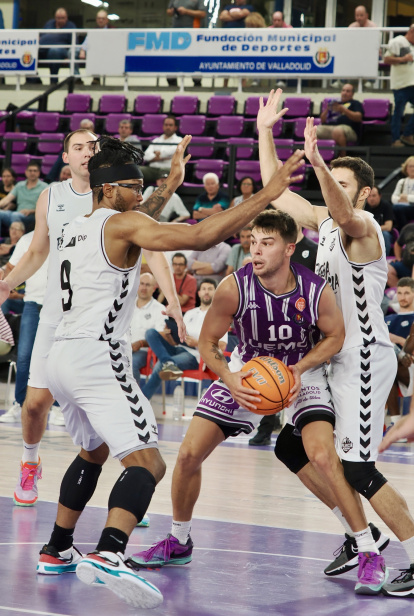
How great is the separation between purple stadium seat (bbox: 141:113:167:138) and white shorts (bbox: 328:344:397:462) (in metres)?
12.3

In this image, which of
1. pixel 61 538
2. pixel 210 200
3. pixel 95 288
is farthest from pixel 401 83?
pixel 61 538

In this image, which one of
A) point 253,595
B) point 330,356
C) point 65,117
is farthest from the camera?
point 65,117

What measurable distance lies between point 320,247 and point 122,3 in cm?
1962

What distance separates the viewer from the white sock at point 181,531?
448 cm

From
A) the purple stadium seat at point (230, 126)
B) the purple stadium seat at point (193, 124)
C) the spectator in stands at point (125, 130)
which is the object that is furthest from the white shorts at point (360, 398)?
the purple stadium seat at point (193, 124)

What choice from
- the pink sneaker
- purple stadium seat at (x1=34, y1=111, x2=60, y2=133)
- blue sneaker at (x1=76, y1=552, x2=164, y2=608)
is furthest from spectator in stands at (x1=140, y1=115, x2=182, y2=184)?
blue sneaker at (x1=76, y1=552, x2=164, y2=608)

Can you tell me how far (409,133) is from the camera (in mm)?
14086

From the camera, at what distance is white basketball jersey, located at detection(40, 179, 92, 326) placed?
5.38m

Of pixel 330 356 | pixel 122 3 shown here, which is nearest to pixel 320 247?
pixel 330 356

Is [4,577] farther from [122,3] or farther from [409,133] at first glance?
[122,3]

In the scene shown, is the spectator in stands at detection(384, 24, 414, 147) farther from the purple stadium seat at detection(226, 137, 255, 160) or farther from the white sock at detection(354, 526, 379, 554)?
the white sock at detection(354, 526, 379, 554)

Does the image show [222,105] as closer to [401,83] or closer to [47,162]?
[47,162]

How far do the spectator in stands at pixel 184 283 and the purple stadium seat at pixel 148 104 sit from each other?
6077 mm

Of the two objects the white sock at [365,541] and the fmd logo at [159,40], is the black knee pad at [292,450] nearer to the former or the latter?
the white sock at [365,541]
